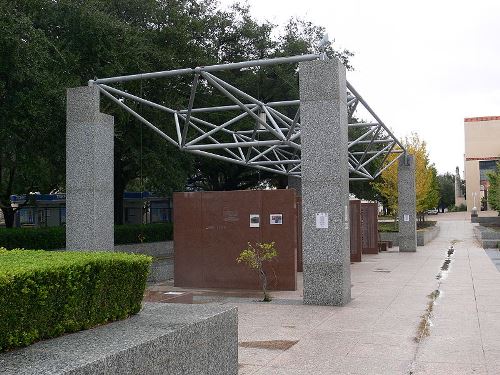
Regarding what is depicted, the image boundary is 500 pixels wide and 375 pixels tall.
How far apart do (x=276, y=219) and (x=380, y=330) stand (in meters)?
5.23

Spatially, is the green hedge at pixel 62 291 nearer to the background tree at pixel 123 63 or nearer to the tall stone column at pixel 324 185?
the tall stone column at pixel 324 185

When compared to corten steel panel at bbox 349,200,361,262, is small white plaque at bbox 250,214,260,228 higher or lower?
higher

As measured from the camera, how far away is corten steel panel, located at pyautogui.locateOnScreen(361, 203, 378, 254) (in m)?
25.8

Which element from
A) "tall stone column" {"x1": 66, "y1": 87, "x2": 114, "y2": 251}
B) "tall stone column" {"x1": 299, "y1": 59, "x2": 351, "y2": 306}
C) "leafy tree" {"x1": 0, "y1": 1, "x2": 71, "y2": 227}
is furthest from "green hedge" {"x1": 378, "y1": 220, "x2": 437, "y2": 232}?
"tall stone column" {"x1": 66, "y1": 87, "x2": 114, "y2": 251}

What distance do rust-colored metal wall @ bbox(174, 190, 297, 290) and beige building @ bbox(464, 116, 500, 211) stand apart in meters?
83.1

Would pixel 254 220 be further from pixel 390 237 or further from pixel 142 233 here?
pixel 390 237

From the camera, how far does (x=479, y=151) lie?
3578 inches

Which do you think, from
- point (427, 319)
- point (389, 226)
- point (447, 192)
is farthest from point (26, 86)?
point (447, 192)

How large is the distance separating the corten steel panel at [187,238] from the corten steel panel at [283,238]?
1.86 metres

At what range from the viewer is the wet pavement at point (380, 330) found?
6770 millimetres

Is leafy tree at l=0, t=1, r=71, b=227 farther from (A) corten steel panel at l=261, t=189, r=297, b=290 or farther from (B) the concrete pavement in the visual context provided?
(B) the concrete pavement

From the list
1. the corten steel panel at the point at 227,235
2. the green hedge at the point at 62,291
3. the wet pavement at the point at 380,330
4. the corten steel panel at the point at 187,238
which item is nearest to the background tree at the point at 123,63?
the corten steel panel at the point at 187,238

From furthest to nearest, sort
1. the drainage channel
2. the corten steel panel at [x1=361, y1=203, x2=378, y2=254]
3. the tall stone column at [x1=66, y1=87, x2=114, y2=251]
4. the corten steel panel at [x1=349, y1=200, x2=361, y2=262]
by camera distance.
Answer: the corten steel panel at [x1=361, y1=203, x2=378, y2=254]
the corten steel panel at [x1=349, y1=200, x2=361, y2=262]
the tall stone column at [x1=66, y1=87, x2=114, y2=251]
the drainage channel

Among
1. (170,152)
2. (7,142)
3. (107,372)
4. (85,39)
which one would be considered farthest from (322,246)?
(170,152)
